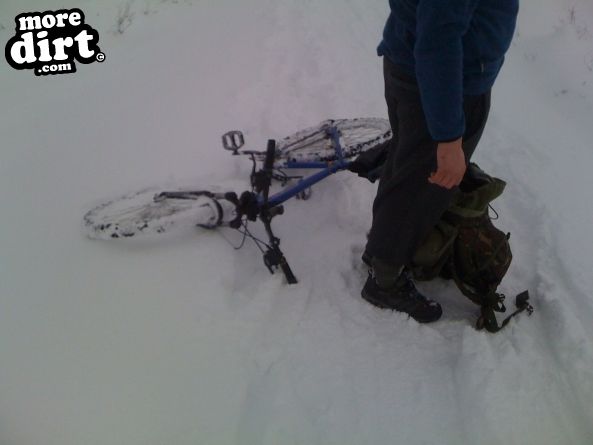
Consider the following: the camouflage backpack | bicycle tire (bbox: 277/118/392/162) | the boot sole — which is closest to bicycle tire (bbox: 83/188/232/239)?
bicycle tire (bbox: 277/118/392/162)

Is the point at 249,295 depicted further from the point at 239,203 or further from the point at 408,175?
the point at 408,175

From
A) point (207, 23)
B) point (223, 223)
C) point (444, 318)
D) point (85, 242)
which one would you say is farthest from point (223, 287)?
point (207, 23)

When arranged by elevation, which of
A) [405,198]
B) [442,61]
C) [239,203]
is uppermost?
[442,61]

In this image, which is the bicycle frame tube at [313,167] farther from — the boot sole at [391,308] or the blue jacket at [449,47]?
the blue jacket at [449,47]

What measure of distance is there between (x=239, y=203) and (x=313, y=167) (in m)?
0.69

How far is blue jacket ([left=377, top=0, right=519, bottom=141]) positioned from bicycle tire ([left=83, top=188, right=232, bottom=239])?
132 cm

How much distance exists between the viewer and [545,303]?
2.18 metres

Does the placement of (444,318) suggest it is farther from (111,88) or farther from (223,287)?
(111,88)

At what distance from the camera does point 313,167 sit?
286 cm

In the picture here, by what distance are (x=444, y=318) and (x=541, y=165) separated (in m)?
1.46

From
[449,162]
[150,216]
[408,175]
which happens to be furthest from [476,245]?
[150,216]

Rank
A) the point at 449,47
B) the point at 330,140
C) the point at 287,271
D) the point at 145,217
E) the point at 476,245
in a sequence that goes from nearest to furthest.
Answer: the point at 449,47
the point at 476,245
the point at 287,271
the point at 145,217
the point at 330,140

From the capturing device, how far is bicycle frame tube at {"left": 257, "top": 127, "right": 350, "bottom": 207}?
2.47m

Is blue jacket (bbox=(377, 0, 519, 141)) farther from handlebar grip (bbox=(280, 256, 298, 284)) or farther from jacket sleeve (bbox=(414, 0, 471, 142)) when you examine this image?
handlebar grip (bbox=(280, 256, 298, 284))
